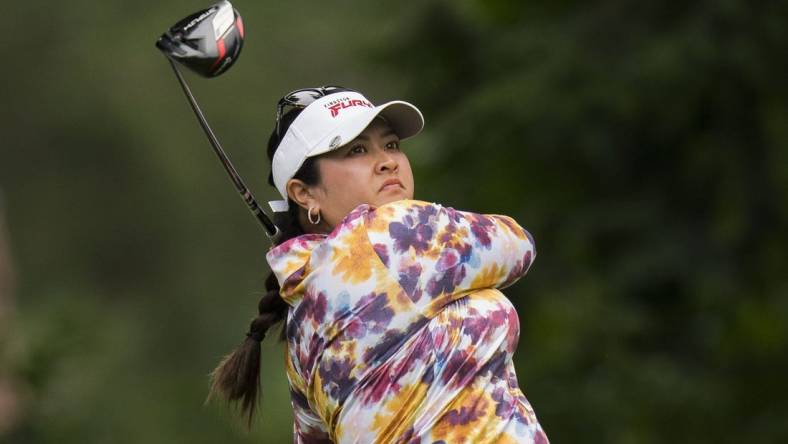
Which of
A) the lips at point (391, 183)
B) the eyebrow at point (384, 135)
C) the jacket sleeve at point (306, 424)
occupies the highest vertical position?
the eyebrow at point (384, 135)

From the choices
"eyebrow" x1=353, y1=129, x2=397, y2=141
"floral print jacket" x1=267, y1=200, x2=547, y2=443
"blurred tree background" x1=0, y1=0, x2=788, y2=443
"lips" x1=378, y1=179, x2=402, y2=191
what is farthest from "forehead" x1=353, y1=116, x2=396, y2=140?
"blurred tree background" x1=0, y1=0, x2=788, y2=443

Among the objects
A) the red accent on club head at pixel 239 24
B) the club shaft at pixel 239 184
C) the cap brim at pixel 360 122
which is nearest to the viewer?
the cap brim at pixel 360 122

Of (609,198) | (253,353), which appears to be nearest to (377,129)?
(253,353)

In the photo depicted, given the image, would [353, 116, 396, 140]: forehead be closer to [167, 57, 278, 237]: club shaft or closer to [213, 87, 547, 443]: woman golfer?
[213, 87, 547, 443]: woman golfer

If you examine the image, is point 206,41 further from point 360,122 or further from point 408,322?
point 408,322

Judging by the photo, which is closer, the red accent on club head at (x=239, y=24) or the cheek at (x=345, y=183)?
the cheek at (x=345, y=183)

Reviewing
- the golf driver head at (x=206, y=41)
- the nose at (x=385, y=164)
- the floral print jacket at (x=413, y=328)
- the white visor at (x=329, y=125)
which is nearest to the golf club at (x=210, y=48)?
the golf driver head at (x=206, y=41)

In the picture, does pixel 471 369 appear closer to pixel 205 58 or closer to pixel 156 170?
pixel 205 58

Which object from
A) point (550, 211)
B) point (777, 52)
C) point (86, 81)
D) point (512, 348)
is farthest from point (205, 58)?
point (86, 81)

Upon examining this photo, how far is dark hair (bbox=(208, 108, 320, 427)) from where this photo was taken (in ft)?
13.4

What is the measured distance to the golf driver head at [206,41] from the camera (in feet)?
13.8

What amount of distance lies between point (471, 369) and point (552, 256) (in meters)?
7.03

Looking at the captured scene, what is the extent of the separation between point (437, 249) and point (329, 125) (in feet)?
1.52

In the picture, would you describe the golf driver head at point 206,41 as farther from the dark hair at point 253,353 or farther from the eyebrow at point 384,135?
the eyebrow at point 384,135
